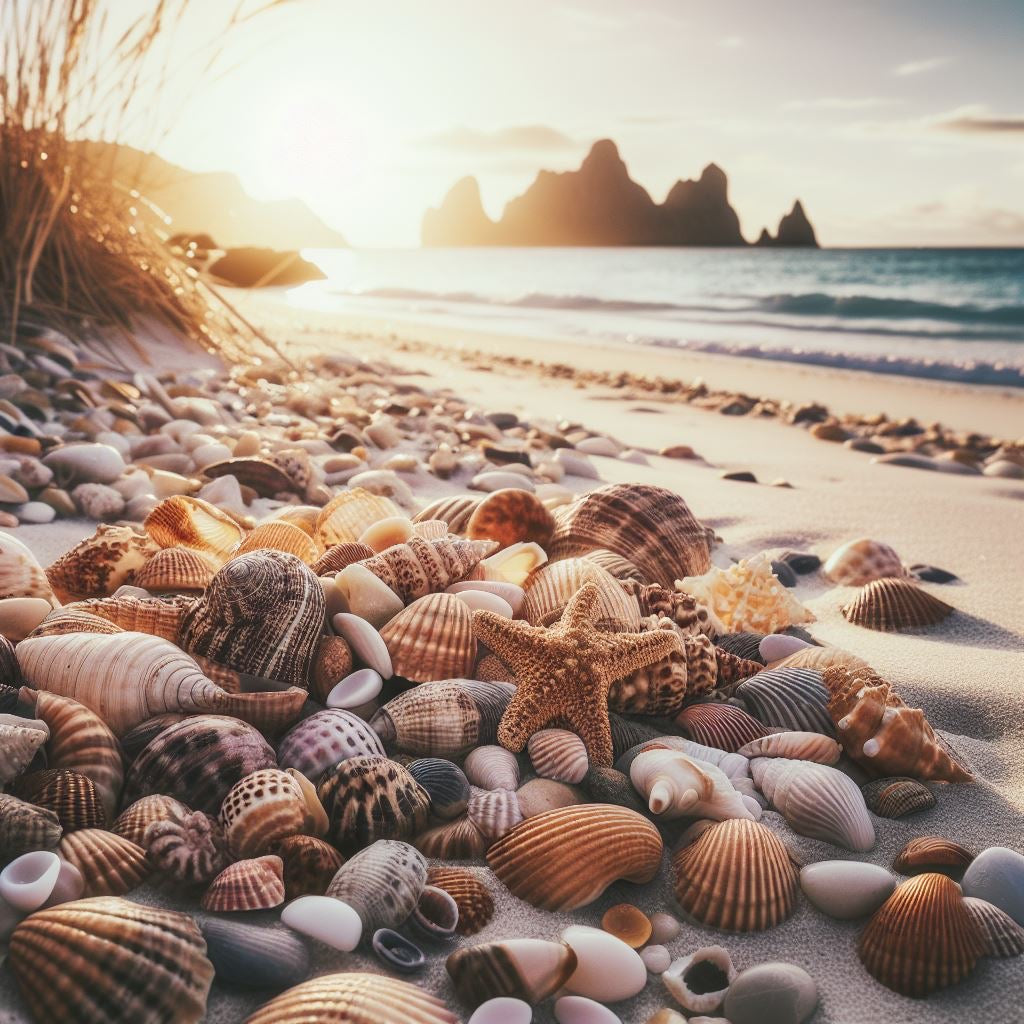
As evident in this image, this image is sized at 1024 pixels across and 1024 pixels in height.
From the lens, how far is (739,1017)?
134 cm

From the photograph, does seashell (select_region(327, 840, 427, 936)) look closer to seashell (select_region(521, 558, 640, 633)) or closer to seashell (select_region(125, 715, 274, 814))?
seashell (select_region(125, 715, 274, 814))

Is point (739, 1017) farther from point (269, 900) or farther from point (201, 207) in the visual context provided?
point (201, 207)

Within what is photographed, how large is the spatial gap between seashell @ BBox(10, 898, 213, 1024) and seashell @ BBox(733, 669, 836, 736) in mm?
1434

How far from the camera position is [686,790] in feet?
5.68

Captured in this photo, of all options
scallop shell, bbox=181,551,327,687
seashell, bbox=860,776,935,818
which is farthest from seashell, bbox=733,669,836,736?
scallop shell, bbox=181,551,327,687

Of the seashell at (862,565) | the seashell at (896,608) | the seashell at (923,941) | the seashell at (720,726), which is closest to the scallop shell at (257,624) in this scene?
the seashell at (720,726)

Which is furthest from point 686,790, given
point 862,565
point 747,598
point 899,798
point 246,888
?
point 862,565

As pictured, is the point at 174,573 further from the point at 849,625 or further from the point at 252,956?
the point at 849,625

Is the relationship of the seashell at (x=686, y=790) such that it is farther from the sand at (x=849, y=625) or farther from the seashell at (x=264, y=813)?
the seashell at (x=264, y=813)

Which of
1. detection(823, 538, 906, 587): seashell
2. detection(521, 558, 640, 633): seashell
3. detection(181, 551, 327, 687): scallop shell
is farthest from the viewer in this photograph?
detection(823, 538, 906, 587): seashell

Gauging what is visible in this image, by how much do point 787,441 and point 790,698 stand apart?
16.0 ft

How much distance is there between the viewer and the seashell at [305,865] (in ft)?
4.89

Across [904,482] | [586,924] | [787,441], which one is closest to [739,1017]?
[586,924]

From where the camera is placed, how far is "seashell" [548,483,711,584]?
2959 millimetres
